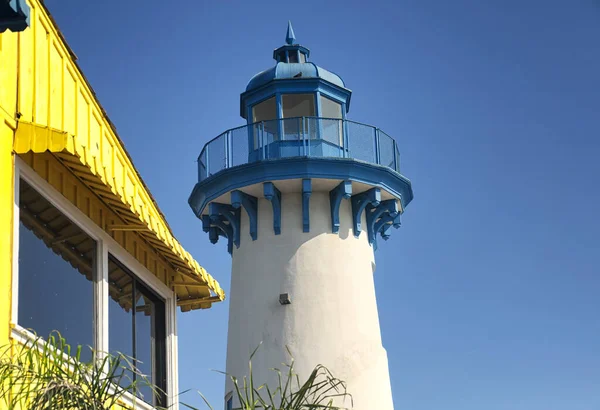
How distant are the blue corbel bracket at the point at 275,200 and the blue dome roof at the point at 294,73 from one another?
317 centimetres

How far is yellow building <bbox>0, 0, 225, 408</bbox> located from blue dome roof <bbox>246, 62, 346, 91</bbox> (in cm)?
1517

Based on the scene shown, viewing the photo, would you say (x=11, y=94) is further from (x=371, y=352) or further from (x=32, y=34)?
(x=371, y=352)

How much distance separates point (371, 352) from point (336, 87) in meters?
7.34

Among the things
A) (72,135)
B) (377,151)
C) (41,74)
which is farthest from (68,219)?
(377,151)

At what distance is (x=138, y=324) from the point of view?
554 inches

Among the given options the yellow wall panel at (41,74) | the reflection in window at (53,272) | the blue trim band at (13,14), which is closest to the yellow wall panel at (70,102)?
the yellow wall panel at (41,74)

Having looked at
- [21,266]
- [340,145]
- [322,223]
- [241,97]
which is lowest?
[21,266]

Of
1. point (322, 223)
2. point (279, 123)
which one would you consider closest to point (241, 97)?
point (279, 123)

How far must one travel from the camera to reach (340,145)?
2906 cm

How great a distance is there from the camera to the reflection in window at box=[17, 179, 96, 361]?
1041cm

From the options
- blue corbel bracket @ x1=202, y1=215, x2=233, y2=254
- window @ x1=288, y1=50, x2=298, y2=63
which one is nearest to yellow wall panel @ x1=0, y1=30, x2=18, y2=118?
blue corbel bracket @ x1=202, y1=215, x2=233, y2=254

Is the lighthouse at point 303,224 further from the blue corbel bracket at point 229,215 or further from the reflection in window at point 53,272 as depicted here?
the reflection in window at point 53,272

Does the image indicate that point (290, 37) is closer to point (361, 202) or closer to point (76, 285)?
point (361, 202)

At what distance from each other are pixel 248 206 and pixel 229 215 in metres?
0.84
